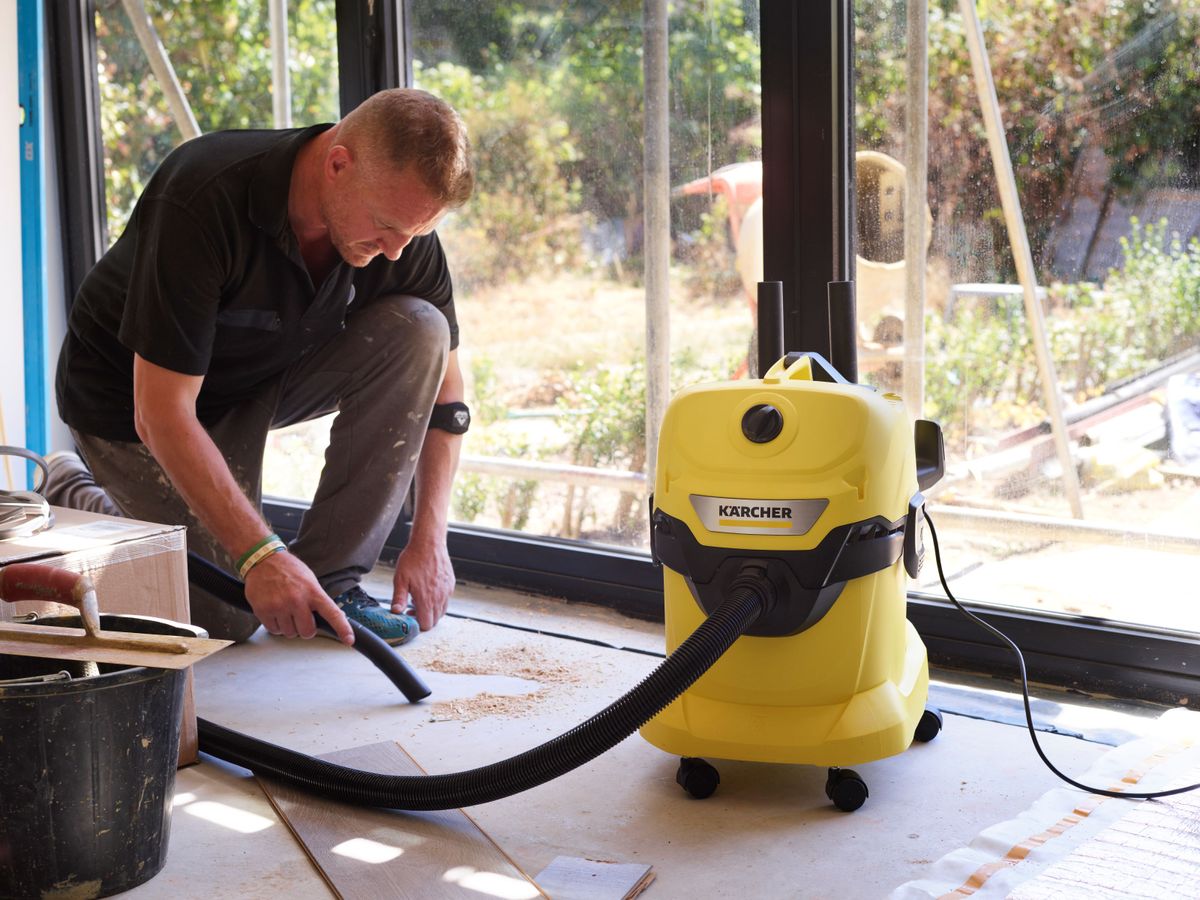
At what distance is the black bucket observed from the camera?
122 cm

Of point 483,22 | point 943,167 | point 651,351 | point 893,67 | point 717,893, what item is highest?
point 483,22

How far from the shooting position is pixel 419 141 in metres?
1.71

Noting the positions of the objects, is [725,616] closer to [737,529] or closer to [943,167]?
[737,529]

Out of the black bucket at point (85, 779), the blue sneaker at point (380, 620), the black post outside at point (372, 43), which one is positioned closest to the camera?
the black bucket at point (85, 779)

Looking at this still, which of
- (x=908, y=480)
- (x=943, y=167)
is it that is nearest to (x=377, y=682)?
(x=908, y=480)

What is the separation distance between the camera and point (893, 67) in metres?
1.98

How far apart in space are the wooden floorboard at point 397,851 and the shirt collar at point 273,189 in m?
0.84

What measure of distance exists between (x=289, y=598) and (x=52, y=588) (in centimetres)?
35

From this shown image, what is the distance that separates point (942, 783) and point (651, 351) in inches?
43.0

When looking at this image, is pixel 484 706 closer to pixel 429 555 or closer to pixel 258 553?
pixel 429 555

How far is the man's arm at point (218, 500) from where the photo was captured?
5.35 ft

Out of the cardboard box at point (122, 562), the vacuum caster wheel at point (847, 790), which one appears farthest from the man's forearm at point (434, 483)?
the vacuum caster wheel at point (847, 790)

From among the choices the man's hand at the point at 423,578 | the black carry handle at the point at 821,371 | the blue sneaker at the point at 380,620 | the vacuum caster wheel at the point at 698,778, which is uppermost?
the black carry handle at the point at 821,371

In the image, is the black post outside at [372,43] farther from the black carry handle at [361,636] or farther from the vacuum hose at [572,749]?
the vacuum hose at [572,749]
